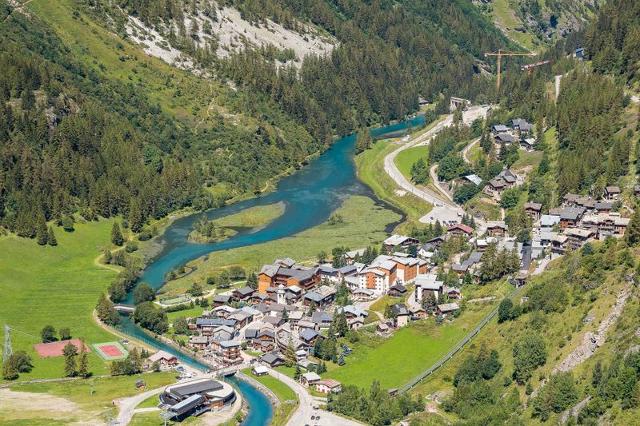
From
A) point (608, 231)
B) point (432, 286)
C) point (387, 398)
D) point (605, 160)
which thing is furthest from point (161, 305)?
point (605, 160)

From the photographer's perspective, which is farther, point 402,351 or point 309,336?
point 309,336

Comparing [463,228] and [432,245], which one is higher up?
[463,228]

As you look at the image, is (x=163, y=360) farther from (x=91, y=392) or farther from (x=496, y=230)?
(x=496, y=230)

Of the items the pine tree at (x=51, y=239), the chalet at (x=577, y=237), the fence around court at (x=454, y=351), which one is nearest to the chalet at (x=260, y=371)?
the fence around court at (x=454, y=351)

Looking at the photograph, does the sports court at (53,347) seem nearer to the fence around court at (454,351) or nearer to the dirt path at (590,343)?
the fence around court at (454,351)

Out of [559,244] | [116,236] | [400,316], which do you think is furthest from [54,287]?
[559,244]

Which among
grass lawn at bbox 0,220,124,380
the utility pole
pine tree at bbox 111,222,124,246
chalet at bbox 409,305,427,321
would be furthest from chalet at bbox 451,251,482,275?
the utility pole

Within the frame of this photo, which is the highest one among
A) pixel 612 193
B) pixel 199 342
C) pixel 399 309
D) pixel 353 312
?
pixel 612 193
